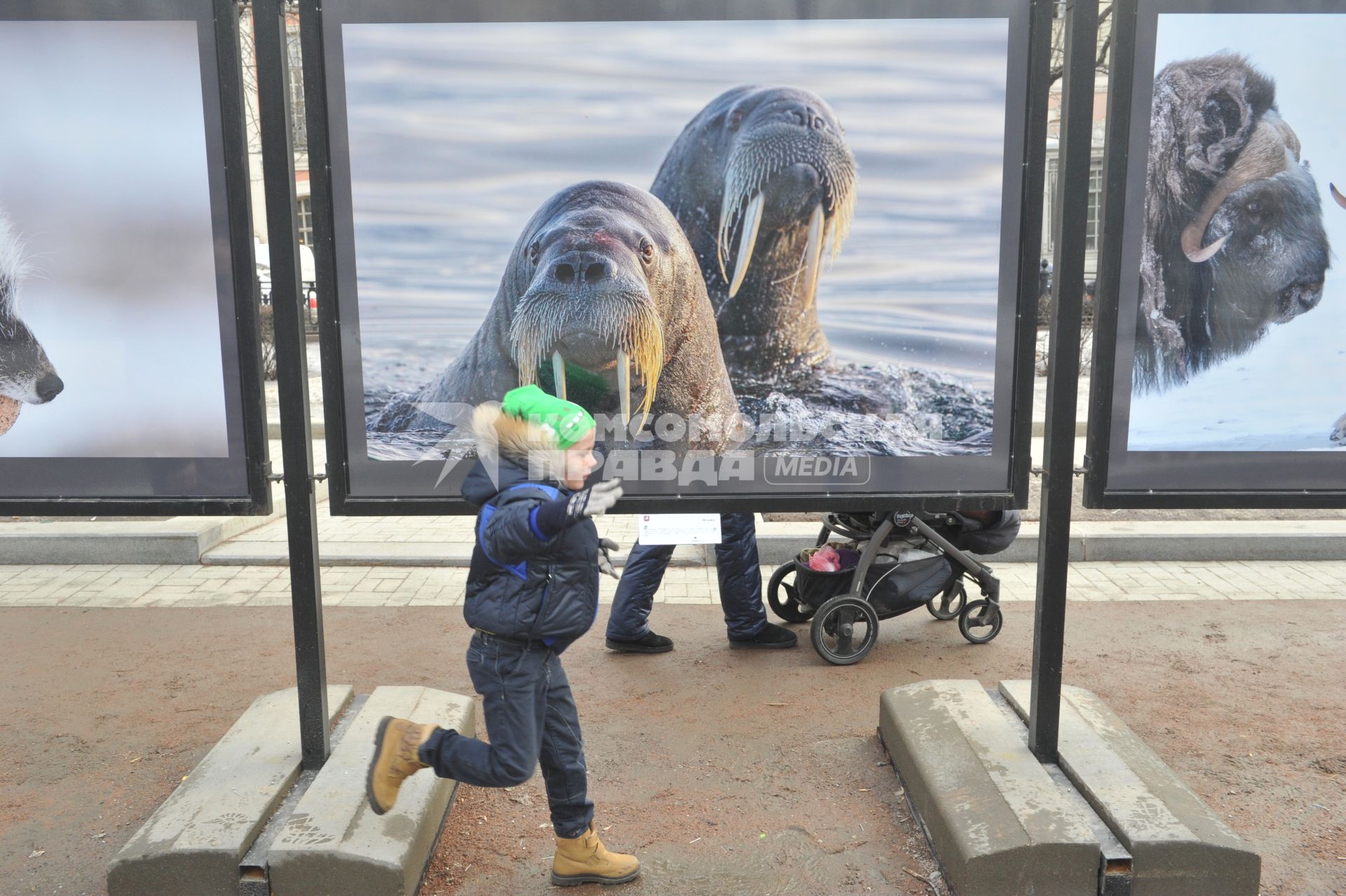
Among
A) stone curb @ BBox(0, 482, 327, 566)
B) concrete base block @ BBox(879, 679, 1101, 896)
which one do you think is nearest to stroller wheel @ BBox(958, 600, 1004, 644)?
concrete base block @ BBox(879, 679, 1101, 896)

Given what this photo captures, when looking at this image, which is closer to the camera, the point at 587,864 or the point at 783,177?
the point at 587,864

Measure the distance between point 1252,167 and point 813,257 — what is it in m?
1.51

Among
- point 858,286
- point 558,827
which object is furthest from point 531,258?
point 558,827

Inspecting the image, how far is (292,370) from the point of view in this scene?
362cm

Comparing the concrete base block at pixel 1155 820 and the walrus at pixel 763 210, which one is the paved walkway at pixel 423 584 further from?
the walrus at pixel 763 210

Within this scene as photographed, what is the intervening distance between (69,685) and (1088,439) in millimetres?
4992

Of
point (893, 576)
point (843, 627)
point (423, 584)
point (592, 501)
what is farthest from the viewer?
point (423, 584)

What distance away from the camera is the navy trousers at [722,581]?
18.4ft

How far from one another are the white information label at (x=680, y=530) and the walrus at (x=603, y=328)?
1504 millimetres

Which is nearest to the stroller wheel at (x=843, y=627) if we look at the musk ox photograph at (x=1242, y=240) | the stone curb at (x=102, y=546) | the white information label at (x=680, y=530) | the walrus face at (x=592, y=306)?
the white information label at (x=680, y=530)

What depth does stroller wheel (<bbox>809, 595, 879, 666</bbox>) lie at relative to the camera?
5.41m

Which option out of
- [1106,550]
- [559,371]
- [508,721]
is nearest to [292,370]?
[559,371]

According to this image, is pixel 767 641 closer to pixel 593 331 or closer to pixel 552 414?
pixel 593 331

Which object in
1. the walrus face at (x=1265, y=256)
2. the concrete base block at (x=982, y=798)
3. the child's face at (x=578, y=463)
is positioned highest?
the walrus face at (x=1265, y=256)
